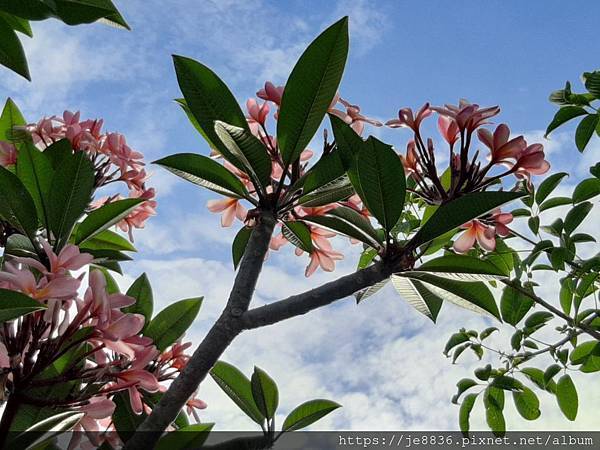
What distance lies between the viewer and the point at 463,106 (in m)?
1.12

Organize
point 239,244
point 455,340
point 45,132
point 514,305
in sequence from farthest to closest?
point 455,340 < point 514,305 < point 45,132 < point 239,244

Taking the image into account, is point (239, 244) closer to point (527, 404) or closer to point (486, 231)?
point (486, 231)

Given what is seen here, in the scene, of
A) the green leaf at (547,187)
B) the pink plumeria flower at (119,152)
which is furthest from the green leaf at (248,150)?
the green leaf at (547,187)

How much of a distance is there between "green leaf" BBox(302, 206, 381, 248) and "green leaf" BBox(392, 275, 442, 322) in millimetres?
77

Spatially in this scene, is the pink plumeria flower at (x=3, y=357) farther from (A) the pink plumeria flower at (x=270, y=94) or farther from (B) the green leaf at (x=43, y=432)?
(A) the pink plumeria flower at (x=270, y=94)

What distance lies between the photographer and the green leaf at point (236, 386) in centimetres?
104

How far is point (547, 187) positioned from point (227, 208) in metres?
0.99

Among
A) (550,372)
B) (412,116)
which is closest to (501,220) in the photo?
(412,116)

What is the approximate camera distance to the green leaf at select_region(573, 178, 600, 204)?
1.69 metres

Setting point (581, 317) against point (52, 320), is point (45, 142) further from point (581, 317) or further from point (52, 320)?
point (581, 317)

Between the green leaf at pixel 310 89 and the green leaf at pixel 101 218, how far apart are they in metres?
0.31

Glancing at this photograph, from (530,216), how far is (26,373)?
1.40m

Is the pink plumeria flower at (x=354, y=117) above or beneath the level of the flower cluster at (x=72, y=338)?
above

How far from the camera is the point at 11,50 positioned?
933mm
